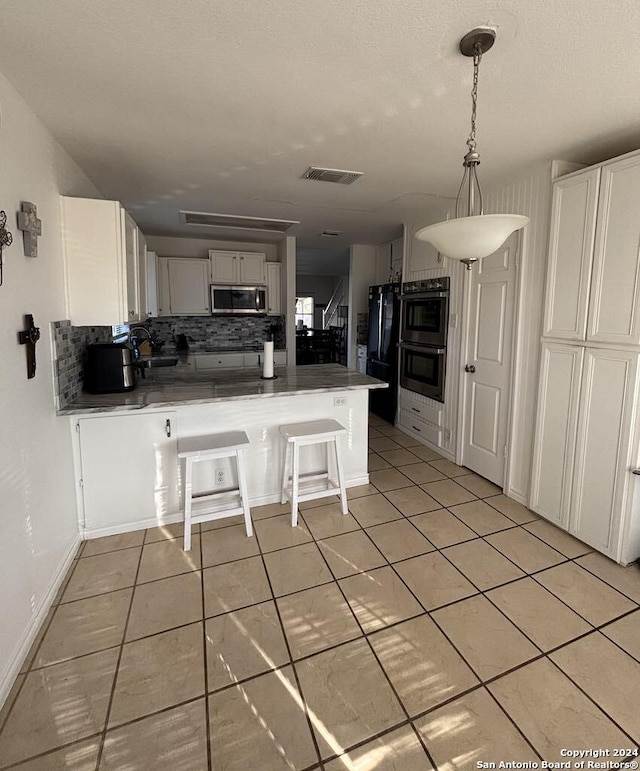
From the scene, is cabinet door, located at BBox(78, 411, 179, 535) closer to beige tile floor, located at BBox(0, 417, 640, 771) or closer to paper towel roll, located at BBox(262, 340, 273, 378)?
beige tile floor, located at BBox(0, 417, 640, 771)

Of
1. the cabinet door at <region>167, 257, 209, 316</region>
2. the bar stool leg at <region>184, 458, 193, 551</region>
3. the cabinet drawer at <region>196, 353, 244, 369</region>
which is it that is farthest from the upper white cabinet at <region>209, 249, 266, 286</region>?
the bar stool leg at <region>184, 458, 193, 551</region>

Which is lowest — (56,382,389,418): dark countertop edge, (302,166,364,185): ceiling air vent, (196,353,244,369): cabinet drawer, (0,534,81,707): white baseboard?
(0,534,81,707): white baseboard

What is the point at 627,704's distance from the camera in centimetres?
144

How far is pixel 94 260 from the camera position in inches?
89.8

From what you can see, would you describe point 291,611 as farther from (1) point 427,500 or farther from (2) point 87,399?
(2) point 87,399

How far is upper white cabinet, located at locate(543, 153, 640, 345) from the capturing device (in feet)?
6.70

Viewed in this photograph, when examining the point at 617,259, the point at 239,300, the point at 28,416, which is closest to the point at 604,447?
the point at 617,259

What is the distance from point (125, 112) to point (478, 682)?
2989mm

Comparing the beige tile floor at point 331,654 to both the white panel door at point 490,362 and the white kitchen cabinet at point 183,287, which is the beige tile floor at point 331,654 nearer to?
the white panel door at point 490,362

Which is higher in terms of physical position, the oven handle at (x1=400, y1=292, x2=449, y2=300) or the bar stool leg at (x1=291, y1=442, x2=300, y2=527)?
the oven handle at (x1=400, y1=292, x2=449, y2=300)

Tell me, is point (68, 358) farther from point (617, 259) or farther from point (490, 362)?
point (617, 259)

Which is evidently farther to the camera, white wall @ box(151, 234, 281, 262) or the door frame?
white wall @ box(151, 234, 281, 262)

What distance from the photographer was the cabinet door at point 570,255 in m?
2.24

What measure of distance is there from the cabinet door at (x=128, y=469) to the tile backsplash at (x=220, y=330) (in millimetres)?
2684
